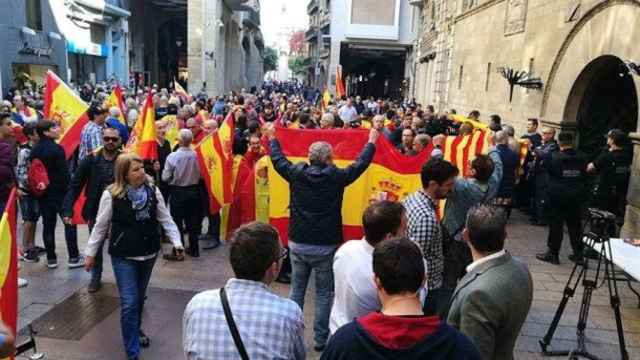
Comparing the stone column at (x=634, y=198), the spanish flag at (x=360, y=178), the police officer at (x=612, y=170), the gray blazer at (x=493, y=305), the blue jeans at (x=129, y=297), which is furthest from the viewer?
the stone column at (x=634, y=198)

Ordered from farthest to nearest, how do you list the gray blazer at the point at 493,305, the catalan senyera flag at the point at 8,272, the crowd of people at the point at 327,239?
the catalan senyera flag at the point at 8,272 → the gray blazer at the point at 493,305 → the crowd of people at the point at 327,239

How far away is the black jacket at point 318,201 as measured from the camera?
4988mm

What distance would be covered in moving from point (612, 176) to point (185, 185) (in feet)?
20.0

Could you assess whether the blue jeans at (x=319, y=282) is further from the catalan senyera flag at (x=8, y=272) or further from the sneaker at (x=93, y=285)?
the sneaker at (x=93, y=285)

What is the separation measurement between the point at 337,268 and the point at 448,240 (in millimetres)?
1874

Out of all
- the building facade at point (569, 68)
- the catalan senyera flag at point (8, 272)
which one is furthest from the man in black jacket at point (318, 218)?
the building facade at point (569, 68)

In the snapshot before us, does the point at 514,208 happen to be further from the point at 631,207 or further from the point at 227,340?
the point at 227,340

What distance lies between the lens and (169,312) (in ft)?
20.0

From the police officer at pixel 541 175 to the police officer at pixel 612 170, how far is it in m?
1.27

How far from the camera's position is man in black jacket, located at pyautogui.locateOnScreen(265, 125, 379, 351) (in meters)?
4.99

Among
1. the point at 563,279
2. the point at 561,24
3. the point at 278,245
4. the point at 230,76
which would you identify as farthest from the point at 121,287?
the point at 230,76

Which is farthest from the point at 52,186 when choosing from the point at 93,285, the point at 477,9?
the point at 477,9

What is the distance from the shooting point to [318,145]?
4.91 meters

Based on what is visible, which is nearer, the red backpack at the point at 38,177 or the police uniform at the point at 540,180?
the red backpack at the point at 38,177
